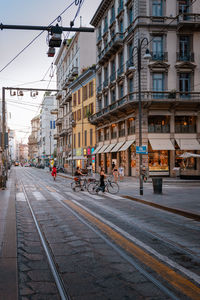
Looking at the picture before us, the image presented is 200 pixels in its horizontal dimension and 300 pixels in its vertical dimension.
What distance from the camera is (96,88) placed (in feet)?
148

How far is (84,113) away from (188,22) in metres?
23.7

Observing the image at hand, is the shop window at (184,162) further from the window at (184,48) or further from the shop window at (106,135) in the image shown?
the shop window at (106,135)

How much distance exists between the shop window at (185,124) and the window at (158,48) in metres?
6.35

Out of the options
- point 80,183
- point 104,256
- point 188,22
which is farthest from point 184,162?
point 104,256

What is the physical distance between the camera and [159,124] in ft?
104

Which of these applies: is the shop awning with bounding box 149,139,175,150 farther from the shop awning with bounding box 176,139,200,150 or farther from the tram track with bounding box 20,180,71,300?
the tram track with bounding box 20,180,71,300

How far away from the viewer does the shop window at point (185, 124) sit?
3181 centimetres

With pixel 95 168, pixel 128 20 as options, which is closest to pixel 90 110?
pixel 95 168

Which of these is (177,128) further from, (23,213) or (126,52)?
(23,213)

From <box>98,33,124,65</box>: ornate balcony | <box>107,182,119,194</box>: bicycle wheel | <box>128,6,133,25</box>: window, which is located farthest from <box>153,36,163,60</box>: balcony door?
<box>107,182,119,194</box>: bicycle wheel

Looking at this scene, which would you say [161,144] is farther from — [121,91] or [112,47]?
[112,47]

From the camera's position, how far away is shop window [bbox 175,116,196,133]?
31.8m

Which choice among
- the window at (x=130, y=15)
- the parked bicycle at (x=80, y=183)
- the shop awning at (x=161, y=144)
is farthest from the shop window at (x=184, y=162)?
the window at (x=130, y=15)

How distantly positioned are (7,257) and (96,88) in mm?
40804
